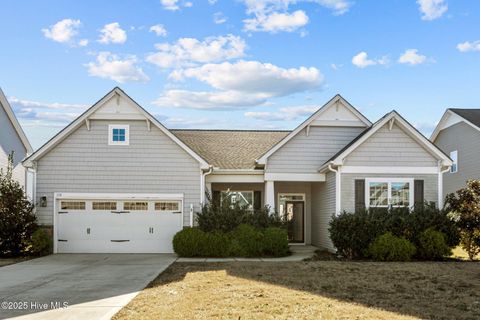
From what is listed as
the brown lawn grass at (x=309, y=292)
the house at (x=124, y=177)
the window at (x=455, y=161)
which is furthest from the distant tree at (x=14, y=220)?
the window at (x=455, y=161)

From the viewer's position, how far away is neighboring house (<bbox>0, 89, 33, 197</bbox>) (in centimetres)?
2548

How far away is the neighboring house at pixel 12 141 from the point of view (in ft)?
83.6

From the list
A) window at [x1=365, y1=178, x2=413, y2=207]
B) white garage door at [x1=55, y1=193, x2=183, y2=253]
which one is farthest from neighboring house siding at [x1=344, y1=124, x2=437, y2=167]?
white garage door at [x1=55, y1=193, x2=183, y2=253]

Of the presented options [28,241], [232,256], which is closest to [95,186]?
[28,241]

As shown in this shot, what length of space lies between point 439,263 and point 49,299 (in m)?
12.0

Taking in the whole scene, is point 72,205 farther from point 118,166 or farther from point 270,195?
point 270,195

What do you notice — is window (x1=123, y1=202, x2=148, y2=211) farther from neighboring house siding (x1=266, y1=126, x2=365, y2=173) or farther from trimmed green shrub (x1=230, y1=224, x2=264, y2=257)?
neighboring house siding (x1=266, y1=126, x2=365, y2=173)

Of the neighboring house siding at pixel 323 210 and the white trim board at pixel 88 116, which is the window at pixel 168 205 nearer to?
the white trim board at pixel 88 116

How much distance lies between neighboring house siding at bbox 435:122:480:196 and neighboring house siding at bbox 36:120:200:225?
14476 mm

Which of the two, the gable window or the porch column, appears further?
the porch column

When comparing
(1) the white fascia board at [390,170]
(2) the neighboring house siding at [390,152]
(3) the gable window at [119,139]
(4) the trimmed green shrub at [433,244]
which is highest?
(3) the gable window at [119,139]

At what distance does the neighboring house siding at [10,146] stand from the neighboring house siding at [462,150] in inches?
894

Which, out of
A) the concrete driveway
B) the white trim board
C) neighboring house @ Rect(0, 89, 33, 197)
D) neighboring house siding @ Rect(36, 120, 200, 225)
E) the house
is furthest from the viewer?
neighboring house @ Rect(0, 89, 33, 197)

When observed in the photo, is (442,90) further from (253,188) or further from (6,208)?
(6,208)
